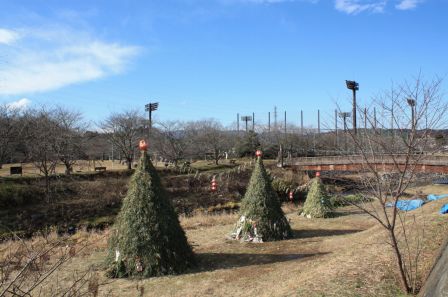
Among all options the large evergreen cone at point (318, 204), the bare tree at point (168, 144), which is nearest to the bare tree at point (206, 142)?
the bare tree at point (168, 144)

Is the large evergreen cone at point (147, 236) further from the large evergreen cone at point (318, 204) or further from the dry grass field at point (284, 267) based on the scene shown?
the large evergreen cone at point (318, 204)

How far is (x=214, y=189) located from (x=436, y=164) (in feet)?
53.0

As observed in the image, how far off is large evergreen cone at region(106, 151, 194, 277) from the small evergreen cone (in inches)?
118

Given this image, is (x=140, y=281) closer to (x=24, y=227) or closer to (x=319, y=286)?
(x=319, y=286)

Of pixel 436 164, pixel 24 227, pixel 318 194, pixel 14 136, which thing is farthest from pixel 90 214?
pixel 436 164

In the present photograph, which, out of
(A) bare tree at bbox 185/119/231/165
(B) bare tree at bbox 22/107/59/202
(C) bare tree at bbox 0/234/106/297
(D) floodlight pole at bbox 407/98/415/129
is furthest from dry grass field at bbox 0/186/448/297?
(A) bare tree at bbox 185/119/231/165

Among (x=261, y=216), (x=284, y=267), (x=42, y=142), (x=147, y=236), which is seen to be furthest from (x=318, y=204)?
(x=42, y=142)

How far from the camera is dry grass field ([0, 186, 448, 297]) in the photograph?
6938 mm

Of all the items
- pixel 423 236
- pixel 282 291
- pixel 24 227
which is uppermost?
pixel 423 236

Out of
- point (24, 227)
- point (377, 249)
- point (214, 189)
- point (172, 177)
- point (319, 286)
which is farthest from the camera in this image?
point (172, 177)

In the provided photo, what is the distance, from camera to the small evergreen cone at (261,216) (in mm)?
12688

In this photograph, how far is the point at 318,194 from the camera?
684 inches

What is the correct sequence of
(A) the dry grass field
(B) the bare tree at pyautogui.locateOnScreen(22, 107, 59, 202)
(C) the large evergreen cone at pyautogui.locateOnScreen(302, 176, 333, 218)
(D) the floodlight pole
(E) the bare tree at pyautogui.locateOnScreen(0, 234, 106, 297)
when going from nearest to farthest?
(E) the bare tree at pyautogui.locateOnScreen(0, 234, 106, 297), (D) the floodlight pole, (A) the dry grass field, (C) the large evergreen cone at pyautogui.locateOnScreen(302, 176, 333, 218), (B) the bare tree at pyautogui.locateOnScreen(22, 107, 59, 202)

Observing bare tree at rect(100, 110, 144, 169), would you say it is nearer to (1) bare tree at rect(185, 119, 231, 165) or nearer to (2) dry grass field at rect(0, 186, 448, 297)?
(1) bare tree at rect(185, 119, 231, 165)
